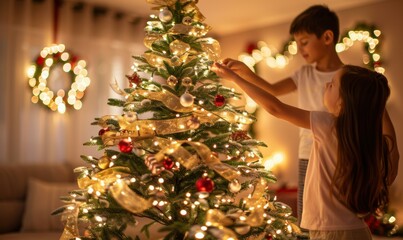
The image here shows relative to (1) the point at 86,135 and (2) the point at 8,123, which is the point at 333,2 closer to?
(1) the point at 86,135

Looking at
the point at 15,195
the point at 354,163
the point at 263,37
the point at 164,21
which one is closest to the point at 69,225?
the point at 164,21

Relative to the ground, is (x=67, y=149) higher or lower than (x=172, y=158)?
lower

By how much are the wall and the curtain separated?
1.53 m

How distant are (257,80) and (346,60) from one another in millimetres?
3030

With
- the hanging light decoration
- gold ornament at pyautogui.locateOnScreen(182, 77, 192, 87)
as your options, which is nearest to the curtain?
the hanging light decoration

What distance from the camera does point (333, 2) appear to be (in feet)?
15.7

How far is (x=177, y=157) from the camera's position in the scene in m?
1.58

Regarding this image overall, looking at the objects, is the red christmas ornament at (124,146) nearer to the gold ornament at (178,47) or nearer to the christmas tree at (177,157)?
the christmas tree at (177,157)

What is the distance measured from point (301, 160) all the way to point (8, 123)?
3175mm

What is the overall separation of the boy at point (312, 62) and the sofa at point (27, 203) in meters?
1.94

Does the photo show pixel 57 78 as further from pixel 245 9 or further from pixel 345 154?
pixel 345 154

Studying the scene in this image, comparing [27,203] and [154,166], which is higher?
[154,166]

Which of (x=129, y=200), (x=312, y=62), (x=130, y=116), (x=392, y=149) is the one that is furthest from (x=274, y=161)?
(x=129, y=200)

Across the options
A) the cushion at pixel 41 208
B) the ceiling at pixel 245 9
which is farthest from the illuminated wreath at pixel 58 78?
the cushion at pixel 41 208
